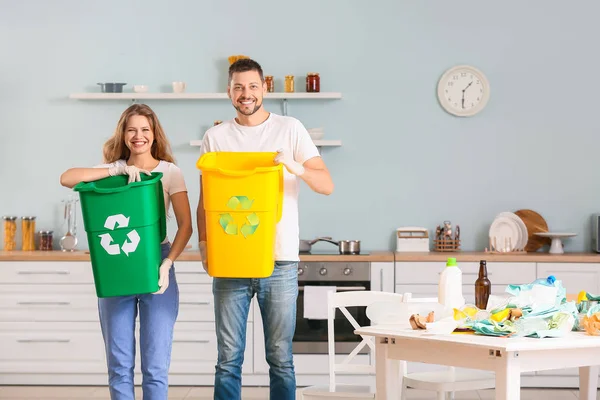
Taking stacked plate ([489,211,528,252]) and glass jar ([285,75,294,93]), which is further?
glass jar ([285,75,294,93])

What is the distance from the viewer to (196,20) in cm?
566

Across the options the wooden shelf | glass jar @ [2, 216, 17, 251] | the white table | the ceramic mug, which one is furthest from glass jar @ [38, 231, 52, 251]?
the white table

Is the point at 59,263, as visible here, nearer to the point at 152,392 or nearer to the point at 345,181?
the point at 345,181

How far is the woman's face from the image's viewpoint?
3094mm


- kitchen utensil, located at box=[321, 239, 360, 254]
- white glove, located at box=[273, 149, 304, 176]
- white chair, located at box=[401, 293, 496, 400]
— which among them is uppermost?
white glove, located at box=[273, 149, 304, 176]

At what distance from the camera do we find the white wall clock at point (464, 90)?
18.2ft

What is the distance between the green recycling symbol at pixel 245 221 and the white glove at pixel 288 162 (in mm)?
175

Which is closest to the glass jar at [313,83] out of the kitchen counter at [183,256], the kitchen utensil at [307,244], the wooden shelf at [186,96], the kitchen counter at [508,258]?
the wooden shelf at [186,96]

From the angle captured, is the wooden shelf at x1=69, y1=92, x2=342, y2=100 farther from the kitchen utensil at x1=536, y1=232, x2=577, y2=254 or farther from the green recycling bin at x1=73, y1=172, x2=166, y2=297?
the green recycling bin at x1=73, y1=172, x2=166, y2=297

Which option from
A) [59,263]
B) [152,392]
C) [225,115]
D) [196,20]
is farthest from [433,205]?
[152,392]

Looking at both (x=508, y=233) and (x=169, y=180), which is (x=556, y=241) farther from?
(x=169, y=180)

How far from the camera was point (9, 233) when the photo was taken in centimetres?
561

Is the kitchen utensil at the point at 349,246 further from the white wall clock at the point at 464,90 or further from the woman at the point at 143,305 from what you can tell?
the woman at the point at 143,305

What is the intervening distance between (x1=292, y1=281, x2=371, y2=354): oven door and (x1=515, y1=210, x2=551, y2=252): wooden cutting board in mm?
1162
